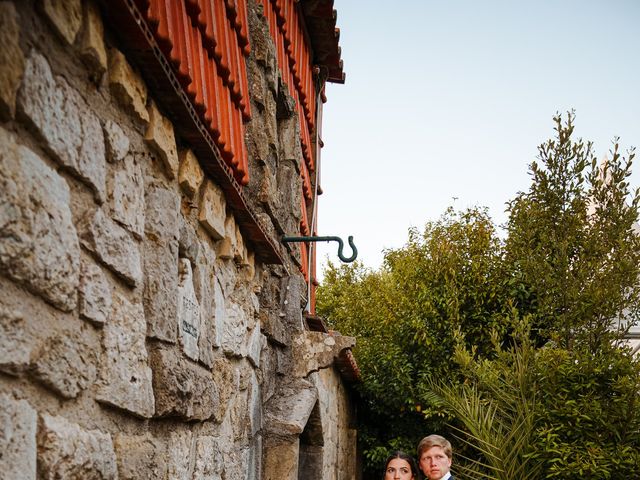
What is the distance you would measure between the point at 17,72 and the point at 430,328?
8440 mm

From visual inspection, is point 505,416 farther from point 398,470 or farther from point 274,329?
point 274,329

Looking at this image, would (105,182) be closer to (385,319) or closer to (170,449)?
(170,449)

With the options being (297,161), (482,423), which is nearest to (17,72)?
(297,161)

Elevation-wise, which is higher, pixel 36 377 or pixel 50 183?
pixel 50 183

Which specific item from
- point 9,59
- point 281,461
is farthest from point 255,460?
point 9,59

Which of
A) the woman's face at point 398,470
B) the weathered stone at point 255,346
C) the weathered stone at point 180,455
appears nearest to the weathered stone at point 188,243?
the weathered stone at point 180,455

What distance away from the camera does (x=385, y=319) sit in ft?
32.3

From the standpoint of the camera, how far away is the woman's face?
4.71 meters

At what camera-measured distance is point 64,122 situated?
162 cm

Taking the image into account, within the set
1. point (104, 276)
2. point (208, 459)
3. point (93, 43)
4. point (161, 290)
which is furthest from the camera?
point (208, 459)

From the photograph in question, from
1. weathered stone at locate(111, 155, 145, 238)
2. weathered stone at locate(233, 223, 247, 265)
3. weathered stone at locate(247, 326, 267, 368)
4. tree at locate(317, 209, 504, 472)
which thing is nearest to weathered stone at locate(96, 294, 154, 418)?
weathered stone at locate(111, 155, 145, 238)

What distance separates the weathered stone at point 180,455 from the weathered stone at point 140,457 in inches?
2.0

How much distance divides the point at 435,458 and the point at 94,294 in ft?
9.89

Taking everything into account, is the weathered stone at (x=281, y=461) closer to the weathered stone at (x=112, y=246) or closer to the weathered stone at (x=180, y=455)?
the weathered stone at (x=180, y=455)
